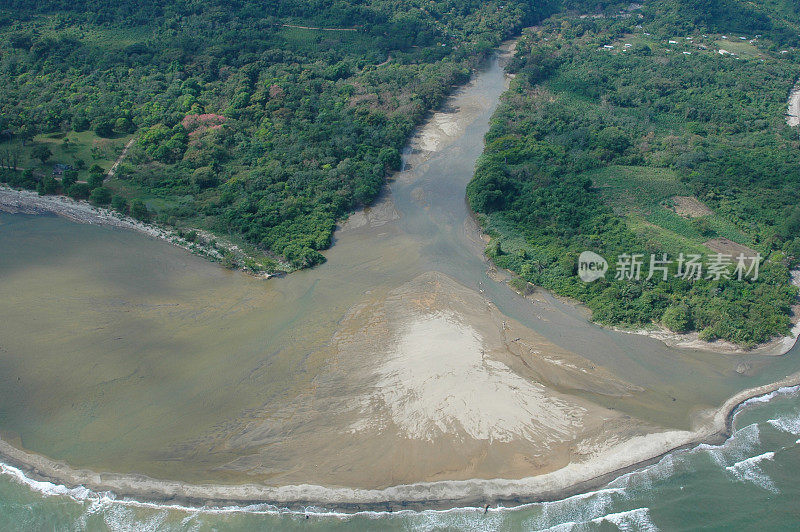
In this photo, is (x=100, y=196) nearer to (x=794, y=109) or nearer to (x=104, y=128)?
(x=104, y=128)

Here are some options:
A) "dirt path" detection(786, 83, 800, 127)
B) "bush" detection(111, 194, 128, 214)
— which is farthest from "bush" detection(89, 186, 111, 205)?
"dirt path" detection(786, 83, 800, 127)

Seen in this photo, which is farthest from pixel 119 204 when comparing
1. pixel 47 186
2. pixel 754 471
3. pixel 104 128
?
pixel 754 471

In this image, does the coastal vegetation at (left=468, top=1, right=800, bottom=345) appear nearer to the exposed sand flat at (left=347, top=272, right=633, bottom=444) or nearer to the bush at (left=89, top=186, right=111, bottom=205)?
the exposed sand flat at (left=347, top=272, right=633, bottom=444)

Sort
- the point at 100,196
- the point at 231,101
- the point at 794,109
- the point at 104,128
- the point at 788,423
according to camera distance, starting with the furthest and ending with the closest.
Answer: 1. the point at 794,109
2. the point at 231,101
3. the point at 104,128
4. the point at 100,196
5. the point at 788,423

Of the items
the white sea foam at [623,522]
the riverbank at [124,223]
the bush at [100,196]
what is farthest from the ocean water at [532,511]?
the bush at [100,196]

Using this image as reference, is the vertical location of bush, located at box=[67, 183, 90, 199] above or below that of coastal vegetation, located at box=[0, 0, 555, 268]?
below
